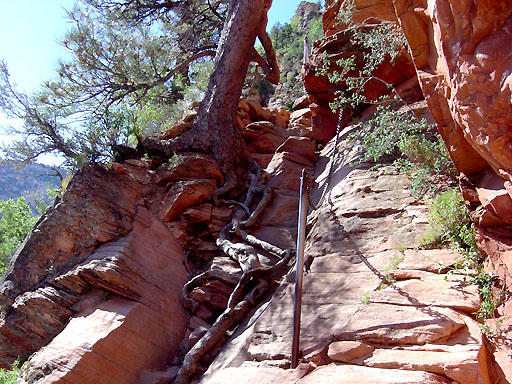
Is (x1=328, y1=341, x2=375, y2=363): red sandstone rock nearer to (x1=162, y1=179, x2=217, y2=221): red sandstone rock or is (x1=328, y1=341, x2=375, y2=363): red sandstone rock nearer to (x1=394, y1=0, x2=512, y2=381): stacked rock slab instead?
(x1=394, y1=0, x2=512, y2=381): stacked rock slab

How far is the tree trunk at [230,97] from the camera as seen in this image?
9.40m

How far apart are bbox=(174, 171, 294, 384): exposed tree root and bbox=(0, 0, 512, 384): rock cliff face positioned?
113mm

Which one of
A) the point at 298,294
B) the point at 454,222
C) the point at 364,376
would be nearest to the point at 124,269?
the point at 298,294

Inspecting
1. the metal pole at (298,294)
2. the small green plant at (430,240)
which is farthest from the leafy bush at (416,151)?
the metal pole at (298,294)

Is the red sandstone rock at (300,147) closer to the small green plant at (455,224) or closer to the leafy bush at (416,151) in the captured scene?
the leafy bush at (416,151)

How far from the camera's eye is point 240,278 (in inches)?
259

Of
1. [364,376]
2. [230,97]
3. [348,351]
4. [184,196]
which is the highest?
[230,97]

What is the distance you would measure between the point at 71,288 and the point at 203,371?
2673 millimetres

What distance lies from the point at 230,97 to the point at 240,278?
4.86m

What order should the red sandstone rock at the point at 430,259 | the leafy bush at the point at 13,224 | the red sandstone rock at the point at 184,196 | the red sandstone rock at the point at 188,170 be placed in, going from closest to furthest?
the red sandstone rock at the point at 430,259, the red sandstone rock at the point at 184,196, the red sandstone rock at the point at 188,170, the leafy bush at the point at 13,224

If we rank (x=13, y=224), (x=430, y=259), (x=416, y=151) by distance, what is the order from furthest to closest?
(x=13, y=224) < (x=416, y=151) < (x=430, y=259)

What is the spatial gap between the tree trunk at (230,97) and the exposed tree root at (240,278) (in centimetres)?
119

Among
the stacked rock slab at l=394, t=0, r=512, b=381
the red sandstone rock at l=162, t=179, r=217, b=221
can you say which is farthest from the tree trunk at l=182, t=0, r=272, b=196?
the stacked rock slab at l=394, t=0, r=512, b=381

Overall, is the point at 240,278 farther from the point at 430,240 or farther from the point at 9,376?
the point at 9,376
